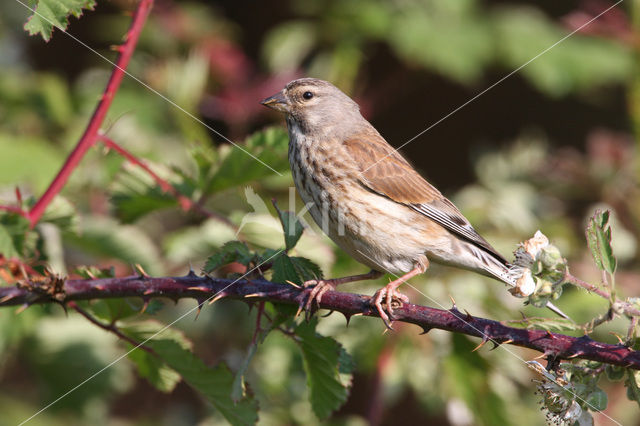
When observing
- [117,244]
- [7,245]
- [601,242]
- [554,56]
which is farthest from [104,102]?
[554,56]

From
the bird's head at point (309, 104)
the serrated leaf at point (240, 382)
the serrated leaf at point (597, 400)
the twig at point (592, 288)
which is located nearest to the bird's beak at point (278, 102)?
the bird's head at point (309, 104)

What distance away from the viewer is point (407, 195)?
337 cm

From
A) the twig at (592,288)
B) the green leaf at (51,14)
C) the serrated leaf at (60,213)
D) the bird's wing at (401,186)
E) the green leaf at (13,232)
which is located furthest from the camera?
the bird's wing at (401,186)

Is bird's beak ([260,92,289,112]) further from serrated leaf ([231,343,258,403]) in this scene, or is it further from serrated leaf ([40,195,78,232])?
serrated leaf ([231,343,258,403])

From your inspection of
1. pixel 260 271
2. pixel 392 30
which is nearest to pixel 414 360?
pixel 260 271

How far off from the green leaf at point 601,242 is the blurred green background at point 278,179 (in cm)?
106

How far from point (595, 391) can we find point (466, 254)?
1.27 meters

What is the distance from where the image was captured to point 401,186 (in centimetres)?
338

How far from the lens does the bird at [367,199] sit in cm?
302

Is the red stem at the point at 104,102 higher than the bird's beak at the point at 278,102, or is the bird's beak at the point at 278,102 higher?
the red stem at the point at 104,102

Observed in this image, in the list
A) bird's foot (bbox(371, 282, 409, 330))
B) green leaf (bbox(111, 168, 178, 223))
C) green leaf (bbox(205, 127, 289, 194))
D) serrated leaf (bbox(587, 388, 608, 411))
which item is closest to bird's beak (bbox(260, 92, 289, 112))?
green leaf (bbox(205, 127, 289, 194))

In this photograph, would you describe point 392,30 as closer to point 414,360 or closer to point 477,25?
point 477,25

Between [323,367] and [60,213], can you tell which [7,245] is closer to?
[60,213]

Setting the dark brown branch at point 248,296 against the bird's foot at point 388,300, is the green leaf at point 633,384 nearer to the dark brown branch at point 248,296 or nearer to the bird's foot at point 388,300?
the dark brown branch at point 248,296
